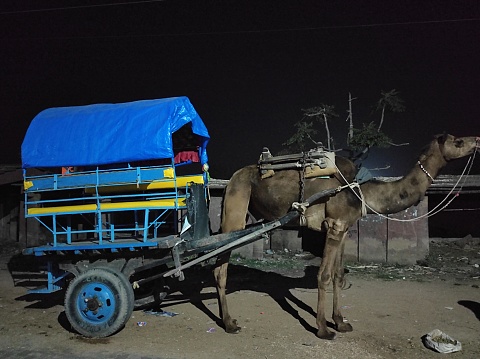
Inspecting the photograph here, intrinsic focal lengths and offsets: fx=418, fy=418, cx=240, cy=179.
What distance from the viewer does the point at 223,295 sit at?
660cm

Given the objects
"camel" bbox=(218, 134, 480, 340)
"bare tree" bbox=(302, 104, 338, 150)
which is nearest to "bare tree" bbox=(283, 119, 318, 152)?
"bare tree" bbox=(302, 104, 338, 150)

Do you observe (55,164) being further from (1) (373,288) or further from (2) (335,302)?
(1) (373,288)

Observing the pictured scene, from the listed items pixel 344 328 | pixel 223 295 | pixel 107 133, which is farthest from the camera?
pixel 223 295

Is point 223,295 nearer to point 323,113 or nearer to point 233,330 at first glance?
point 233,330

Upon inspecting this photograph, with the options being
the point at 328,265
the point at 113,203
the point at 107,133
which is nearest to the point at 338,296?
the point at 328,265

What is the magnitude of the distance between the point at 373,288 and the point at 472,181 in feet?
18.1

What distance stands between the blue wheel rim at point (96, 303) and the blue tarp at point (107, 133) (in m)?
1.84

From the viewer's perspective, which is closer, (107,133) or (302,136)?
(107,133)

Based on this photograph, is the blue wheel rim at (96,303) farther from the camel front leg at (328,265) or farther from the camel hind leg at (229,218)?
the camel front leg at (328,265)

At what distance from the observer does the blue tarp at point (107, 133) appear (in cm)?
612

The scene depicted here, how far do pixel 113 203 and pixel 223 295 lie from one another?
2225mm

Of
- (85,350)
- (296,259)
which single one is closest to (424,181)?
(85,350)

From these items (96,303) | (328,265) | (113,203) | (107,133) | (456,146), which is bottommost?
(96,303)

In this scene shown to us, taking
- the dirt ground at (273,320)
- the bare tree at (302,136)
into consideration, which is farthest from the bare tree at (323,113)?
the dirt ground at (273,320)
